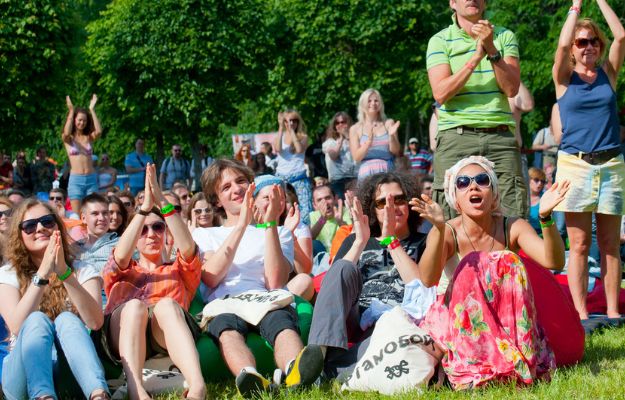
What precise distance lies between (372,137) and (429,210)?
6.18m

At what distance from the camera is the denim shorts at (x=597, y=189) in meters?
6.79

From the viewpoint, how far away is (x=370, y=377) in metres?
4.93

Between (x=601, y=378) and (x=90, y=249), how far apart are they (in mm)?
4150

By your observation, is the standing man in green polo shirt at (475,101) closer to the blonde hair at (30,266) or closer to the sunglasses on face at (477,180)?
the sunglasses on face at (477,180)

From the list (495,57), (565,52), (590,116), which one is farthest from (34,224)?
(590,116)

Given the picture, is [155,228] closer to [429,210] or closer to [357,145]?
[429,210]

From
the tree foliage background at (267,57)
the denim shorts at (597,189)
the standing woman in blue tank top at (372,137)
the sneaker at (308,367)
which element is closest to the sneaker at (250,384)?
the sneaker at (308,367)

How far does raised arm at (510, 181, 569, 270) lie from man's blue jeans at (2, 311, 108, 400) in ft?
7.79

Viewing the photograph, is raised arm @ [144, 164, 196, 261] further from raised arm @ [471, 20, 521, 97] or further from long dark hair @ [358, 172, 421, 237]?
raised arm @ [471, 20, 521, 97]

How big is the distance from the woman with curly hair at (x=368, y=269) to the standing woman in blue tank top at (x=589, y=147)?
1.38 meters

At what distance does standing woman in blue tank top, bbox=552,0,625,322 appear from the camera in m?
6.80

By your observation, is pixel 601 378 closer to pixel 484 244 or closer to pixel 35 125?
pixel 484 244

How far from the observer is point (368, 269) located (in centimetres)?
600

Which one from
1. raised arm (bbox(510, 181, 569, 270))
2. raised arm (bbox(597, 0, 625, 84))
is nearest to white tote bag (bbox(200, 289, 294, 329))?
raised arm (bbox(510, 181, 569, 270))
